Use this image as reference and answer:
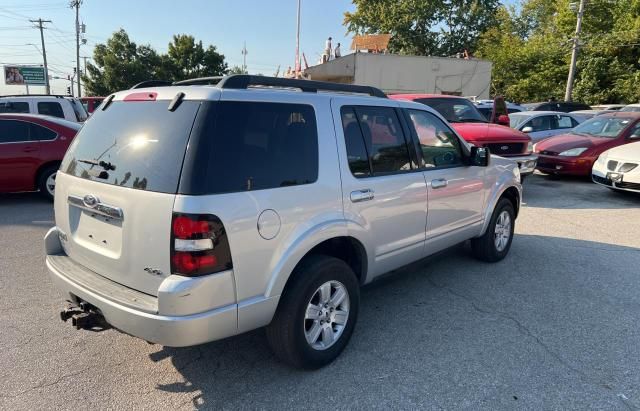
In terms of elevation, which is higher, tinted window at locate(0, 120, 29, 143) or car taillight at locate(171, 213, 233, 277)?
tinted window at locate(0, 120, 29, 143)

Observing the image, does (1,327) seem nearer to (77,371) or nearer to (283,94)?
(77,371)

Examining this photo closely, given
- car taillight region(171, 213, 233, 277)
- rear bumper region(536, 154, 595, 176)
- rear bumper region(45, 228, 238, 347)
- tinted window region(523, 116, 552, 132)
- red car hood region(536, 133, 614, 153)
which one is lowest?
rear bumper region(45, 228, 238, 347)

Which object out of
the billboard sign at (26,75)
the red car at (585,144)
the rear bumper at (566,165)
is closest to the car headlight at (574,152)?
the red car at (585,144)

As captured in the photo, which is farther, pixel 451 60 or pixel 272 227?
pixel 451 60

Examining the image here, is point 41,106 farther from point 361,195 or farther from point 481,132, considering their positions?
point 361,195

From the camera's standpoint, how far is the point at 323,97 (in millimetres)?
3174

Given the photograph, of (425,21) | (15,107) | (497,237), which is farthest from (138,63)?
(497,237)

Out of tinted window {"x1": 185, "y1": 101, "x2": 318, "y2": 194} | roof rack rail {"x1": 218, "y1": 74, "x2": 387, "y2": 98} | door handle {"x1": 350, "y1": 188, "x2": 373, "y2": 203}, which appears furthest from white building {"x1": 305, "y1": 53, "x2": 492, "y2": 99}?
tinted window {"x1": 185, "y1": 101, "x2": 318, "y2": 194}

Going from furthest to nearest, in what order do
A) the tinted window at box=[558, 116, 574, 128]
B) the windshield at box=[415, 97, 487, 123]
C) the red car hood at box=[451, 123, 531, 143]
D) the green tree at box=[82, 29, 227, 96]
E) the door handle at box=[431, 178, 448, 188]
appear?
1. the green tree at box=[82, 29, 227, 96]
2. the tinted window at box=[558, 116, 574, 128]
3. the windshield at box=[415, 97, 487, 123]
4. the red car hood at box=[451, 123, 531, 143]
5. the door handle at box=[431, 178, 448, 188]

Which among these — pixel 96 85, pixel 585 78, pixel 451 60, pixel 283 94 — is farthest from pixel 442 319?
pixel 96 85

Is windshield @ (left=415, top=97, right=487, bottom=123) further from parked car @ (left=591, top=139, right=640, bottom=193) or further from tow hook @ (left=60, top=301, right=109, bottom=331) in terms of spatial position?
tow hook @ (left=60, top=301, right=109, bottom=331)

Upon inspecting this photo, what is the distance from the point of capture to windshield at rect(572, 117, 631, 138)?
422 inches

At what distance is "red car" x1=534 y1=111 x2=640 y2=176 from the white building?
38.8 ft

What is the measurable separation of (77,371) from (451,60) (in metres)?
23.3
